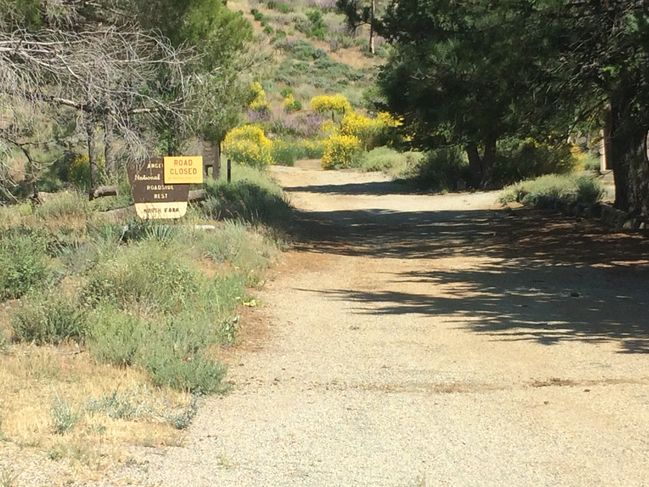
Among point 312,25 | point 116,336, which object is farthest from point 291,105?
point 116,336

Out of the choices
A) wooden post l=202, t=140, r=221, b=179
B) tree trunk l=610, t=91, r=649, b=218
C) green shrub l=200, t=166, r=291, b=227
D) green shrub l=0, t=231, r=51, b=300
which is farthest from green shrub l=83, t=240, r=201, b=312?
wooden post l=202, t=140, r=221, b=179

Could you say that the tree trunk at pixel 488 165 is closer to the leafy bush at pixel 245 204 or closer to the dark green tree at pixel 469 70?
the dark green tree at pixel 469 70

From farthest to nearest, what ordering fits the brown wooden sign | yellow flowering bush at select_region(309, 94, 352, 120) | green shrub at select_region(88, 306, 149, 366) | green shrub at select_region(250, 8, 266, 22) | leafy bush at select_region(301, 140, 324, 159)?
green shrub at select_region(250, 8, 266, 22) < yellow flowering bush at select_region(309, 94, 352, 120) < leafy bush at select_region(301, 140, 324, 159) < the brown wooden sign < green shrub at select_region(88, 306, 149, 366)

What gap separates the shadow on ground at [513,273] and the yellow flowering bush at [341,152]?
19.8 m

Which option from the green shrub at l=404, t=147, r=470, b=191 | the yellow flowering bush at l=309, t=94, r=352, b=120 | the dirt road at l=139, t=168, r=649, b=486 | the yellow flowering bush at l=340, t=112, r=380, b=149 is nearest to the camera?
the dirt road at l=139, t=168, r=649, b=486

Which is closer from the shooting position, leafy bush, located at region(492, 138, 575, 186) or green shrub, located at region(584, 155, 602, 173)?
leafy bush, located at region(492, 138, 575, 186)

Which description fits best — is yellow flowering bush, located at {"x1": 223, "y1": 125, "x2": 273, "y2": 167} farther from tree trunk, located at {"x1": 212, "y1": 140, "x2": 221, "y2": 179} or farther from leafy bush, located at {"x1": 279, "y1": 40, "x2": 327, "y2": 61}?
leafy bush, located at {"x1": 279, "y1": 40, "x2": 327, "y2": 61}

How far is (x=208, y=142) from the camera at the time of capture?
21688 millimetres

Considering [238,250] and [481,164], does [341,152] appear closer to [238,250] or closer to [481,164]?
[481,164]

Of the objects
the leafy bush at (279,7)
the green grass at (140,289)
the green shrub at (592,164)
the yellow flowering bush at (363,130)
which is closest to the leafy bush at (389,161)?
the yellow flowering bush at (363,130)

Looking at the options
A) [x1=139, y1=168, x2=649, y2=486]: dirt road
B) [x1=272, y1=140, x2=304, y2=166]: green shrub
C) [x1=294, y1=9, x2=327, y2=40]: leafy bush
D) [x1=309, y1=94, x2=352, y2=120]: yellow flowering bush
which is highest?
[x1=294, y1=9, x2=327, y2=40]: leafy bush

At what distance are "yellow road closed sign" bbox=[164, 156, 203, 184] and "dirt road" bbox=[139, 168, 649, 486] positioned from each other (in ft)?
6.49

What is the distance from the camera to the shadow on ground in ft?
32.7

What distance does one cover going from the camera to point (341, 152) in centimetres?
4247
